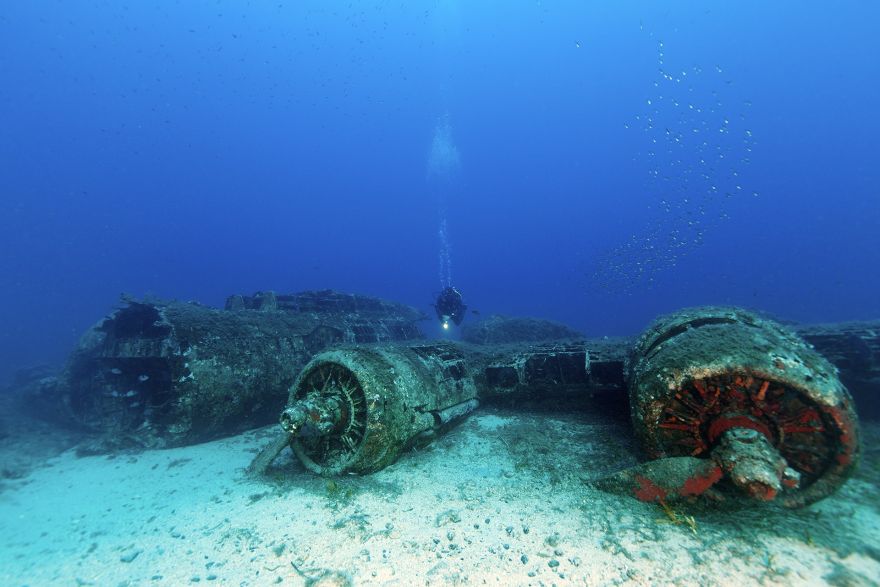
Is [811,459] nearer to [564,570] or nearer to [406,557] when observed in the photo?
[564,570]

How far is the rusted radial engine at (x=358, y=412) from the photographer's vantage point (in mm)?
5594

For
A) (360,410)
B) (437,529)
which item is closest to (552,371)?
(360,410)

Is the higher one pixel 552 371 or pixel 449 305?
pixel 449 305

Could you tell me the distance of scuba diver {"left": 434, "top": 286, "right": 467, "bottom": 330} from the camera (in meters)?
17.7

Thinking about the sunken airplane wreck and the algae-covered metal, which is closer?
the sunken airplane wreck

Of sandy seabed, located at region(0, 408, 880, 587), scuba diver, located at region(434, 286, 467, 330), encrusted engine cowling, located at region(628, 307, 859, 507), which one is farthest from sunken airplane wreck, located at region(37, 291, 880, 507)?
scuba diver, located at region(434, 286, 467, 330)

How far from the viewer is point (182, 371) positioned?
775 centimetres

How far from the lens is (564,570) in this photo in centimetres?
360

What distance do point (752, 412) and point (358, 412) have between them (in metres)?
5.37

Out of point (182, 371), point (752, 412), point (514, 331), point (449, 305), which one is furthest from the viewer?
point (514, 331)

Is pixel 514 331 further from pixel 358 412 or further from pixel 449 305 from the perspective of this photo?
pixel 358 412

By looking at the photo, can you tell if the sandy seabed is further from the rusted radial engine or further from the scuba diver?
the scuba diver

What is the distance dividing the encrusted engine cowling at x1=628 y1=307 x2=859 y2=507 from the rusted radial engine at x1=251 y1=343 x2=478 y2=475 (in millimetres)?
3490

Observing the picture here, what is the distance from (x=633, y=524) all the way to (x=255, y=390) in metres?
8.29
